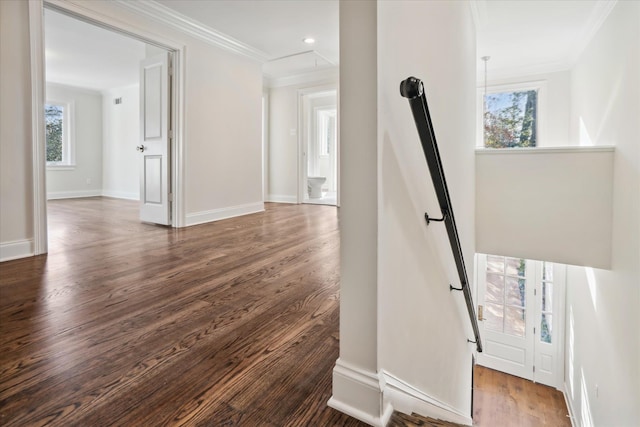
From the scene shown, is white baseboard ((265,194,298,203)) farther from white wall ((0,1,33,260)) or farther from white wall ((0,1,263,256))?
white wall ((0,1,33,260))

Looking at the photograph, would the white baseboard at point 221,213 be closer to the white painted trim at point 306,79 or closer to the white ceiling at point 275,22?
the white ceiling at point 275,22

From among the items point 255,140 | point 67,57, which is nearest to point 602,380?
point 255,140

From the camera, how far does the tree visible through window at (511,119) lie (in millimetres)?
5215

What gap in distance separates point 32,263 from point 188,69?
2.56 metres

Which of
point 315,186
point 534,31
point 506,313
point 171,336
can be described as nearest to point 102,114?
point 315,186

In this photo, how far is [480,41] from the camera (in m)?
4.14

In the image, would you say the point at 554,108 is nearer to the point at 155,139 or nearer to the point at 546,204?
the point at 546,204

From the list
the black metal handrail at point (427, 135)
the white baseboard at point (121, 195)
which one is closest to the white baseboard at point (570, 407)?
the black metal handrail at point (427, 135)

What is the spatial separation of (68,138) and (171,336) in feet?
26.1

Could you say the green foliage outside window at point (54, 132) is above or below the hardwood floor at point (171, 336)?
above

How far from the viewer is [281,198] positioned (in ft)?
21.4

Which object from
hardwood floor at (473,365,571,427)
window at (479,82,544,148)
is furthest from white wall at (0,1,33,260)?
window at (479,82,544,148)

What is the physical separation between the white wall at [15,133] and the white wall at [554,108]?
20.0ft

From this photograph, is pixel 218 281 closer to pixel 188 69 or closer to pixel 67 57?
pixel 188 69
